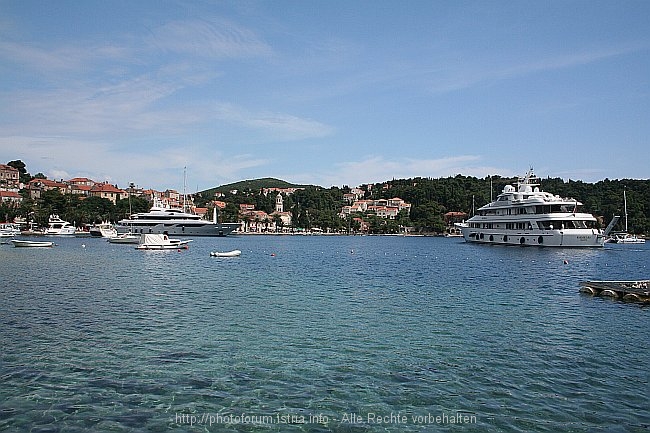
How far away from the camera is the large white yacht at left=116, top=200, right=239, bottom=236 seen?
401 feet

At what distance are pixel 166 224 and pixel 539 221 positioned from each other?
82.2 m

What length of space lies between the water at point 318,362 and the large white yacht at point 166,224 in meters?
95.7

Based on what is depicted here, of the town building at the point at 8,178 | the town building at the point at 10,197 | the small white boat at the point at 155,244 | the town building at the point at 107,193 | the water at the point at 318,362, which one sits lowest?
the water at the point at 318,362

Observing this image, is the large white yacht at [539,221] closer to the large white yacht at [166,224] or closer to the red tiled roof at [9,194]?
the large white yacht at [166,224]

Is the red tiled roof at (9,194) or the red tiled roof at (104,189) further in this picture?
the red tiled roof at (104,189)

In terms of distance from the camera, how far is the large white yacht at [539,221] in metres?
76.8

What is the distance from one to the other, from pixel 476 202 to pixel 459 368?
186 m

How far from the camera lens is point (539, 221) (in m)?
78.9

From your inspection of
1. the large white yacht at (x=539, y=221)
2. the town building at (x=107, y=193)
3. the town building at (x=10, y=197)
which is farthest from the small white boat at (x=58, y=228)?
the large white yacht at (x=539, y=221)

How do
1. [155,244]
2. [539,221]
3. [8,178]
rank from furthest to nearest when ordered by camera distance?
[8,178] → [539,221] → [155,244]

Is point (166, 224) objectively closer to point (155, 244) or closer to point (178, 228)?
point (178, 228)

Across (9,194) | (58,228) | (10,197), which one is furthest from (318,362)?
(9,194)

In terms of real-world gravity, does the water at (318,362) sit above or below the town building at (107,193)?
below

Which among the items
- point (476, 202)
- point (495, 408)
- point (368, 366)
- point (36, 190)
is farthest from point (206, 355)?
point (36, 190)
